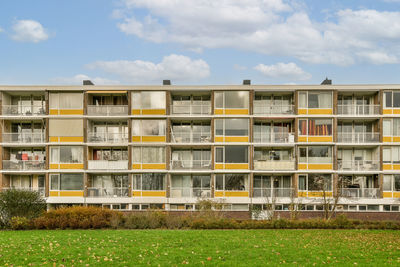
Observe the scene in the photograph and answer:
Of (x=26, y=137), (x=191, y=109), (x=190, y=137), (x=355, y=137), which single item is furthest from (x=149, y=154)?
(x=355, y=137)

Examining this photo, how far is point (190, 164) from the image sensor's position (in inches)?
1460

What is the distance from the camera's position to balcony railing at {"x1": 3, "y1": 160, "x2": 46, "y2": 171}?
36.6 metres

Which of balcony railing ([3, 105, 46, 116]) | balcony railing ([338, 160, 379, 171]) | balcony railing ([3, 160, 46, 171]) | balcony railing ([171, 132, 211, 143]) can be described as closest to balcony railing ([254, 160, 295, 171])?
balcony railing ([338, 160, 379, 171])

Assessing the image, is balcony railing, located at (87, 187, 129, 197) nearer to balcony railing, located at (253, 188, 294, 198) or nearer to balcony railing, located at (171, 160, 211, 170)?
balcony railing, located at (171, 160, 211, 170)

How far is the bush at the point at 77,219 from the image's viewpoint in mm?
25422

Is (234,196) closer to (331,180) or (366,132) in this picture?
(331,180)

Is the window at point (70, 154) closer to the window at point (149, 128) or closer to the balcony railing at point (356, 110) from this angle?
the window at point (149, 128)

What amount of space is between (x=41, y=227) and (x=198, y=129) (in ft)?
54.2

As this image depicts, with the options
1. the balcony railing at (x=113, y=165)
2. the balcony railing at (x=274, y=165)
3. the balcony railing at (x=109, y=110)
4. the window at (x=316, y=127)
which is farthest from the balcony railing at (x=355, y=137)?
the balcony railing at (x=109, y=110)

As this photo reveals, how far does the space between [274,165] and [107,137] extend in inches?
573

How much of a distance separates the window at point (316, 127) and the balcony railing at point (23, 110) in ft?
72.6

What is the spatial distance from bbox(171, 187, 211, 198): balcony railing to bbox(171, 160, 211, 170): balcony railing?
1.78m

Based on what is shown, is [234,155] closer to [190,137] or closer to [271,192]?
[190,137]

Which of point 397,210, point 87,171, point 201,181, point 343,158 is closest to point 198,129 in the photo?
point 201,181
